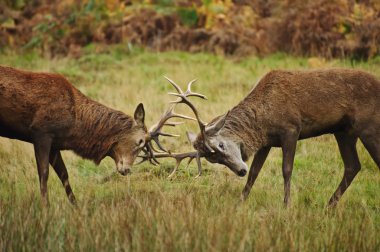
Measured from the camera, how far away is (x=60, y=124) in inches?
329

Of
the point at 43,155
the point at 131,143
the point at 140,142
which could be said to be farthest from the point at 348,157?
the point at 43,155

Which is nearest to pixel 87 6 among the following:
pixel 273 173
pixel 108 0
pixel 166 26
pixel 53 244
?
pixel 108 0

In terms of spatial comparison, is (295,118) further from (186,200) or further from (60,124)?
(60,124)

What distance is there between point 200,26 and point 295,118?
11.4 metres

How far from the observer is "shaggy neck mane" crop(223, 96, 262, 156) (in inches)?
340

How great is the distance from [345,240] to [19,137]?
414cm

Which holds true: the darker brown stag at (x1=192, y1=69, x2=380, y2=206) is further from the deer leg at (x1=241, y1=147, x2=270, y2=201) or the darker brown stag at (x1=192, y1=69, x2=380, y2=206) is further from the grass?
the grass

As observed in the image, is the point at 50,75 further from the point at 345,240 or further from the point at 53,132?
the point at 345,240

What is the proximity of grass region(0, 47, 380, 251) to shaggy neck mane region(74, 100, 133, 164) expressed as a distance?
49 cm

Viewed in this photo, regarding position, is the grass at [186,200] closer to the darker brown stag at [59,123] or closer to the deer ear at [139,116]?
the darker brown stag at [59,123]

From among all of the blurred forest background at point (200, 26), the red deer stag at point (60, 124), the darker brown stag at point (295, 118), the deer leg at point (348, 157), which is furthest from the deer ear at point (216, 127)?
the blurred forest background at point (200, 26)

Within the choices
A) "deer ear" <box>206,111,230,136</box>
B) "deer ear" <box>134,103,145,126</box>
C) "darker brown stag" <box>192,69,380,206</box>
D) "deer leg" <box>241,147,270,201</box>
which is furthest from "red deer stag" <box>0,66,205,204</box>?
"deer leg" <box>241,147,270,201</box>

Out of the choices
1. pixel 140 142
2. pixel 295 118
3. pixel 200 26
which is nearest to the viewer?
pixel 295 118

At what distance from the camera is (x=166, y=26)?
19.6 meters
